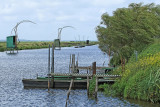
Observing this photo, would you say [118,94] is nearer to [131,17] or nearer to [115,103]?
[115,103]

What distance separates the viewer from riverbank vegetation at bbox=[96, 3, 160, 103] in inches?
1147

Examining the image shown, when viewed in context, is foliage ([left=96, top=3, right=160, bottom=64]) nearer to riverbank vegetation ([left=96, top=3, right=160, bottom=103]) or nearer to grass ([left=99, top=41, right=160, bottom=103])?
riverbank vegetation ([left=96, top=3, right=160, bottom=103])

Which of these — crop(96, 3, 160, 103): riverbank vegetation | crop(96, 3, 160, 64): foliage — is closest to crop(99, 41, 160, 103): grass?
crop(96, 3, 160, 103): riverbank vegetation

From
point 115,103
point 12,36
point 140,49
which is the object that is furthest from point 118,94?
point 12,36

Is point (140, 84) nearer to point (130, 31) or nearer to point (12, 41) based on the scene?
point (130, 31)

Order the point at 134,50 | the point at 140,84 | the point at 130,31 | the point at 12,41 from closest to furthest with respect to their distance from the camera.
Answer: the point at 140,84 < the point at 134,50 < the point at 130,31 < the point at 12,41

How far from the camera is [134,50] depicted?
47.9 meters

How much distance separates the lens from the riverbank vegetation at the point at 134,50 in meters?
29.1

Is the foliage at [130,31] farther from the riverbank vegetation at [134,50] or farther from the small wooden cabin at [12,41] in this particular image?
the small wooden cabin at [12,41]

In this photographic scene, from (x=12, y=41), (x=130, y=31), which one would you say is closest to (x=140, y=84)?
(x=130, y=31)

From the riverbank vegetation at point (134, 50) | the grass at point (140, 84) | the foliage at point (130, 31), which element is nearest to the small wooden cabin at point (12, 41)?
the riverbank vegetation at point (134, 50)

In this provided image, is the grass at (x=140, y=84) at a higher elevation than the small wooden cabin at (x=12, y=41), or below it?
below

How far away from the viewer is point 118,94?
32.9 metres

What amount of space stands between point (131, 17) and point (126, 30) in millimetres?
2358
